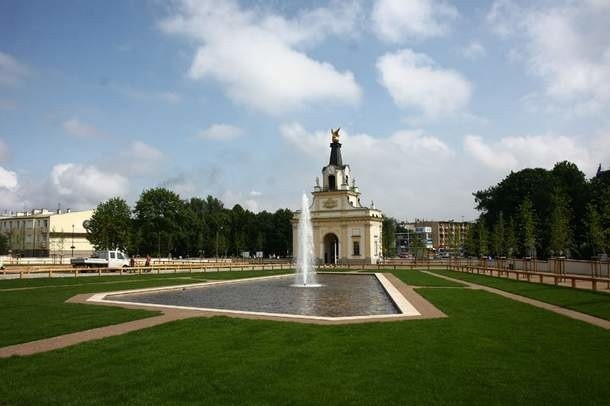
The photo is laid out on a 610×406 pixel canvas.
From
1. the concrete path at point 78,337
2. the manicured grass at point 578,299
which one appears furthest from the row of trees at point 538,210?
the concrete path at point 78,337

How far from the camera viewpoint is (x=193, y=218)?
3846 inches

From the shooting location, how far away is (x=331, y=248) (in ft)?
269

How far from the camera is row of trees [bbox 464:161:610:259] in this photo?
62.6 m

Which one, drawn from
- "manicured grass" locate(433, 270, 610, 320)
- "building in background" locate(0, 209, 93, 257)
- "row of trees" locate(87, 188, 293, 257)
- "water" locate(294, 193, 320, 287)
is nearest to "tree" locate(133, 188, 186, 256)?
"row of trees" locate(87, 188, 293, 257)

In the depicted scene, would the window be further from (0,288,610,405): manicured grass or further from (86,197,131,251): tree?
(0,288,610,405): manicured grass

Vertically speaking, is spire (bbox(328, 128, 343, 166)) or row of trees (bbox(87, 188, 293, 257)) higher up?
spire (bbox(328, 128, 343, 166))

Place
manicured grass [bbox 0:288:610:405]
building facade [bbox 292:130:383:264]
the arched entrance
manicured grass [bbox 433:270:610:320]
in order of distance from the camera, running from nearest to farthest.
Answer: manicured grass [bbox 0:288:610:405]
manicured grass [bbox 433:270:610:320]
building facade [bbox 292:130:383:264]
the arched entrance

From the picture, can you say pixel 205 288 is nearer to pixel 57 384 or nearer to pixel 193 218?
pixel 57 384

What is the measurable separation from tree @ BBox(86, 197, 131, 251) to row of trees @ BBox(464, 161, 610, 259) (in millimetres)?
52542

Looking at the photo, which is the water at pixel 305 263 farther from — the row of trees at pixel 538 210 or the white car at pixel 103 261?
the row of trees at pixel 538 210

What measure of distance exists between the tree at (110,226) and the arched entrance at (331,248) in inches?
1221

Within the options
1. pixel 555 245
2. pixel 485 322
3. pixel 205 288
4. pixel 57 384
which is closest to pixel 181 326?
pixel 57 384

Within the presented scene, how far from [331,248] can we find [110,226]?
33758 millimetres

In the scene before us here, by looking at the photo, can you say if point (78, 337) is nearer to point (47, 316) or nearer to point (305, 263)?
point (47, 316)
